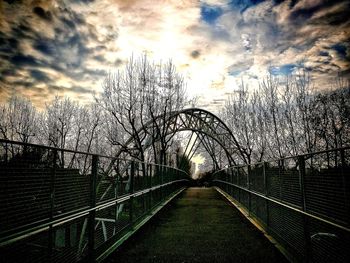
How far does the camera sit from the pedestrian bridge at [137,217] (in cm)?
271

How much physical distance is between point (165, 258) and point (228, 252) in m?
1.25

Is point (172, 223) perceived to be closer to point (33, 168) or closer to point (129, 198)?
point (129, 198)

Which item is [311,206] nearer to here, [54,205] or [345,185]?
[345,185]

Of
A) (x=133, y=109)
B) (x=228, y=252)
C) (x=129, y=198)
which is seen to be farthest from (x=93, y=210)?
(x=133, y=109)

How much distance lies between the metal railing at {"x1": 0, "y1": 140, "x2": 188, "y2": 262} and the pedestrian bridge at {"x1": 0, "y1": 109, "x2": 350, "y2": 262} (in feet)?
0.04

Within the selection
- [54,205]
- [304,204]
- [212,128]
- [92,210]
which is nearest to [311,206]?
[304,204]

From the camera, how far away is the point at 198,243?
5.42m

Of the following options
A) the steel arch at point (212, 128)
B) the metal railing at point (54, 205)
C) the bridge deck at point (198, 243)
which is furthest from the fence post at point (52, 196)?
the steel arch at point (212, 128)

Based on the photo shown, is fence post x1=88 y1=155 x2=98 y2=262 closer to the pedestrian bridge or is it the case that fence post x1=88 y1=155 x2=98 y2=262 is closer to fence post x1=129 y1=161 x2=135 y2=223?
the pedestrian bridge

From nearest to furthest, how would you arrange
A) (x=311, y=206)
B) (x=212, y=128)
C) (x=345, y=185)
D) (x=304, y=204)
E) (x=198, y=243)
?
1. (x=345, y=185)
2. (x=311, y=206)
3. (x=304, y=204)
4. (x=198, y=243)
5. (x=212, y=128)

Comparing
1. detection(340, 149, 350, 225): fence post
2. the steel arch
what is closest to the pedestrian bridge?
detection(340, 149, 350, 225): fence post

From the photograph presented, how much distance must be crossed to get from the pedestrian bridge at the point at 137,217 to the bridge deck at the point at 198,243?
0.02m

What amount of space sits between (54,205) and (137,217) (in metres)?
4.15

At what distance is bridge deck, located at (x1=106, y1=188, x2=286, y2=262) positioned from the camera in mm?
4520
